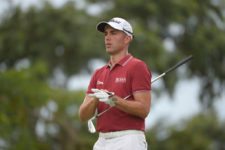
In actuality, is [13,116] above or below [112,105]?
below

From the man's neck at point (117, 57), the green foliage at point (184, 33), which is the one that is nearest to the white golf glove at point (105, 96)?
the man's neck at point (117, 57)

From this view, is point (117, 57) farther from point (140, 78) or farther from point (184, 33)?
point (184, 33)

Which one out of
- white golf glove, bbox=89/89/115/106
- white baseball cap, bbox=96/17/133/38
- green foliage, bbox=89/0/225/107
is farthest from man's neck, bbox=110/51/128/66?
green foliage, bbox=89/0/225/107

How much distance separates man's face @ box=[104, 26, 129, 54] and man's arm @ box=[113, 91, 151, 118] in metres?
0.49

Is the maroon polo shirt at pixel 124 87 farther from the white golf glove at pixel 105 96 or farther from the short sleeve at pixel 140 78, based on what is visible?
the white golf glove at pixel 105 96

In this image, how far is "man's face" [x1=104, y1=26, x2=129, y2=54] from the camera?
6879 mm

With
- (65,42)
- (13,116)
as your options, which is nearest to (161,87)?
(65,42)

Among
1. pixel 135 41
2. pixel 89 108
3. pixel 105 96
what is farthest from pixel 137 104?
pixel 135 41

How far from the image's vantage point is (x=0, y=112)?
1900cm

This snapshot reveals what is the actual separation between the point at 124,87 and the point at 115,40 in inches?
17.2

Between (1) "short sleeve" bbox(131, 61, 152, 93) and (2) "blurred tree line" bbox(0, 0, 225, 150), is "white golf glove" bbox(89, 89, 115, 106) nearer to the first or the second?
(1) "short sleeve" bbox(131, 61, 152, 93)

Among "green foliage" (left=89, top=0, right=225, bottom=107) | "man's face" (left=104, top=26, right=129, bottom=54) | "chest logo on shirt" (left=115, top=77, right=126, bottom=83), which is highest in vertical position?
"man's face" (left=104, top=26, right=129, bottom=54)

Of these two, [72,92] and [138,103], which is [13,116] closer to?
[72,92]

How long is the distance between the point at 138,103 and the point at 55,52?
927 inches
